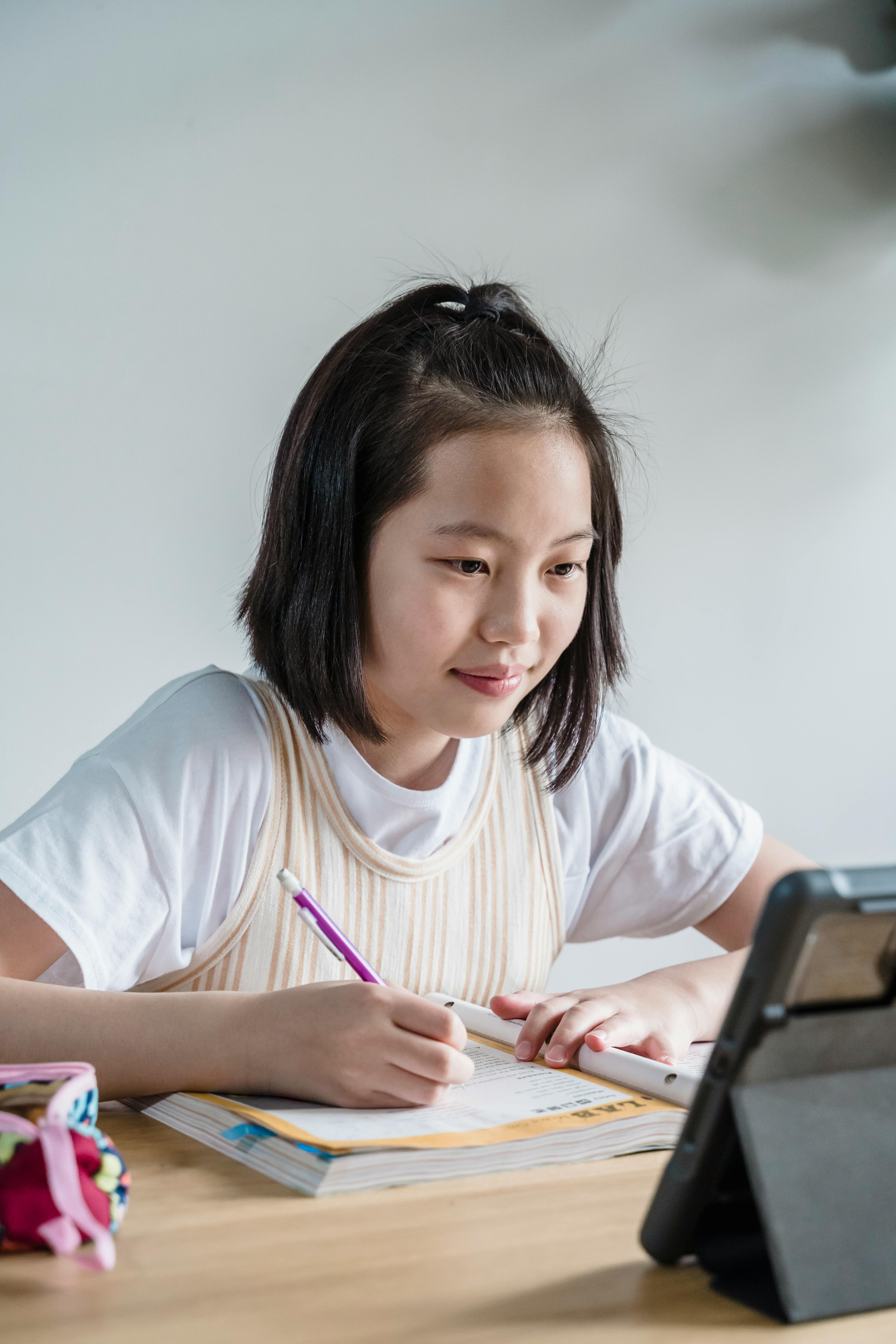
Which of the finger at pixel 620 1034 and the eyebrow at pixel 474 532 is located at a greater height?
the eyebrow at pixel 474 532

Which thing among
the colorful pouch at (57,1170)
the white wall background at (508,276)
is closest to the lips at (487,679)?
the colorful pouch at (57,1170)

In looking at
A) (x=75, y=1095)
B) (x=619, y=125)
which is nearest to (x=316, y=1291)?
(x=75, y=1095)

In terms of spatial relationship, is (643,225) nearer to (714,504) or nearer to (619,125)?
(619,125)

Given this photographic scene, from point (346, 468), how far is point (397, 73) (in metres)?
→ 1.06

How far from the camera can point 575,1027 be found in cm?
67

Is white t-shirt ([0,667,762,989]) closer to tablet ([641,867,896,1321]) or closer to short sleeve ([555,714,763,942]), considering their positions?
short sleeve ([555,714,763,942])

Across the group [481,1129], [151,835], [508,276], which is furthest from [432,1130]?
[508,276]

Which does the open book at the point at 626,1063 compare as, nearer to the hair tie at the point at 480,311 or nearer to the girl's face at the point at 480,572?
the girl's face at the point at 480,572

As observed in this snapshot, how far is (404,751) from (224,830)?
18 centimetres

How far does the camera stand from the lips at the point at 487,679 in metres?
0.82

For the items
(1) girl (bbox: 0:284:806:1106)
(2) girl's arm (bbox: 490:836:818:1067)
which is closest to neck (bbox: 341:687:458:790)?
(1) girl (bbox: 0:284:806:1106)

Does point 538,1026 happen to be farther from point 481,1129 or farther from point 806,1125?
point 806,1125

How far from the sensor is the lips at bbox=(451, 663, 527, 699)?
819 millimetres

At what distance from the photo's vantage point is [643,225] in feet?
5.94
